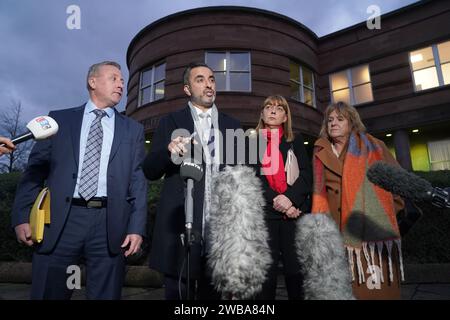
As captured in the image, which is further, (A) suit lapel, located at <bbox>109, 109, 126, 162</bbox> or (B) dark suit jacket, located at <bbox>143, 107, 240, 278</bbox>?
(A) suit lapel, located at <bbox>109, 109, 126, 162</bbox>

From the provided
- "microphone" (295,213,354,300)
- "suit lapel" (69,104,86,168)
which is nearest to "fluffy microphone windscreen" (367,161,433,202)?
"microphone" (295,213,354,300)

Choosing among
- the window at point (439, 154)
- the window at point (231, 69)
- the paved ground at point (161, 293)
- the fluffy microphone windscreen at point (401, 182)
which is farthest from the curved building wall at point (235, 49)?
the fluffy microphone windscreen at point (401, 182)

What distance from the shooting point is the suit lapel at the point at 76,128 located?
247 centimetres

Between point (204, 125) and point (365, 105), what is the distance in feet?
42.0

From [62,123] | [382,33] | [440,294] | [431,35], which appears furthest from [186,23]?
[440,294]

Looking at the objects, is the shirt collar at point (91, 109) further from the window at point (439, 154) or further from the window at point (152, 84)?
the window at point (439, 154)

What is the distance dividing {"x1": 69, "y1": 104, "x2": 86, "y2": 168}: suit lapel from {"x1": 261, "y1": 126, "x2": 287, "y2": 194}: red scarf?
161 centimetres

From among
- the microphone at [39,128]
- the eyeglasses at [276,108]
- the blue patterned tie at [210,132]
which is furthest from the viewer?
the eyeglasses at [276,108]

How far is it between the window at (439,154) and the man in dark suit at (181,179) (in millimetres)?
13351

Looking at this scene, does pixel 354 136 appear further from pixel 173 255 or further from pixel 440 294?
pixel 440 294

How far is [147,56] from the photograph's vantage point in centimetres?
1328

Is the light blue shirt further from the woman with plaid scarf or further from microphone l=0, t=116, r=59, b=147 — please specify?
the woman with plaid scarf

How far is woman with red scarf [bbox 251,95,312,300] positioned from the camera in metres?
2.32

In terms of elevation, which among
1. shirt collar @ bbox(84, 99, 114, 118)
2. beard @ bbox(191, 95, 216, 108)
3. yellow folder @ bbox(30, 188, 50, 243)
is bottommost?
yellow folder @ bbox(30, 188, 50, 243)
